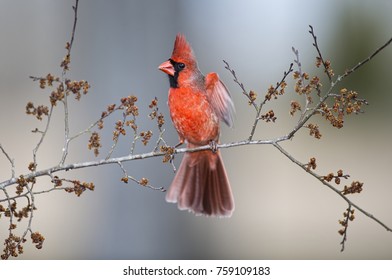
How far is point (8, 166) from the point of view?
484cm

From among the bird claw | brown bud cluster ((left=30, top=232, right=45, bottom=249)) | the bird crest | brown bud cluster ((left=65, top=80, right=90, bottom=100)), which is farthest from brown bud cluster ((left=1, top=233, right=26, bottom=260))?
the bird crest

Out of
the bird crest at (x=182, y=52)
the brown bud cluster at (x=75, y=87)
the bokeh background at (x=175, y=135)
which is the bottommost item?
the brown bud cluster at (x=75, y=87)

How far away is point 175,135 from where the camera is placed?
2162mm

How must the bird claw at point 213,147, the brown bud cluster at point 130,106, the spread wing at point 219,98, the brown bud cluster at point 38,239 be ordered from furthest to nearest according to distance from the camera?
the spread wing at point 219,98 → the bird claw at point 213,147 → the brown bud cluster at point 130,106 → the brown bud cluster at point 38,239

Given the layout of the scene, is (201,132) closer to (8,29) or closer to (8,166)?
(8,166)

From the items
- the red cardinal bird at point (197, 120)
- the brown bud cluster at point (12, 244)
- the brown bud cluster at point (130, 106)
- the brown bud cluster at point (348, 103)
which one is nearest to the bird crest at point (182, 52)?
the red cardinal bird at point (197, 120)

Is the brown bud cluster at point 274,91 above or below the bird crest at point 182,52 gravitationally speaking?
→ below

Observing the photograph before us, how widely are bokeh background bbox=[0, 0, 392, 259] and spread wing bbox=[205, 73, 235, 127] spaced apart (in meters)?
0.50

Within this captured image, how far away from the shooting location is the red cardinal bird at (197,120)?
1486mm

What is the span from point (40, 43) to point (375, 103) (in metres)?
3.27

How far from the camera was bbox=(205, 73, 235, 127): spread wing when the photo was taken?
1.56m

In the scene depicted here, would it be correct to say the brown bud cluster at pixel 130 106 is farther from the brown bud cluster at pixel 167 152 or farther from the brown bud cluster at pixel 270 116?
the brown bud cluster at pixel 270 116

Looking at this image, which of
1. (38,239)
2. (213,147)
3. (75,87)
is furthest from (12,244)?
(213,147)

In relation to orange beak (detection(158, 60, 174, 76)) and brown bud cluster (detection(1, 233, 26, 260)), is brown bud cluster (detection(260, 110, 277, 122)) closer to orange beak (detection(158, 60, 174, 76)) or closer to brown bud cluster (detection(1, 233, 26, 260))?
orange beak (detection(158, 60, 174, 76))
